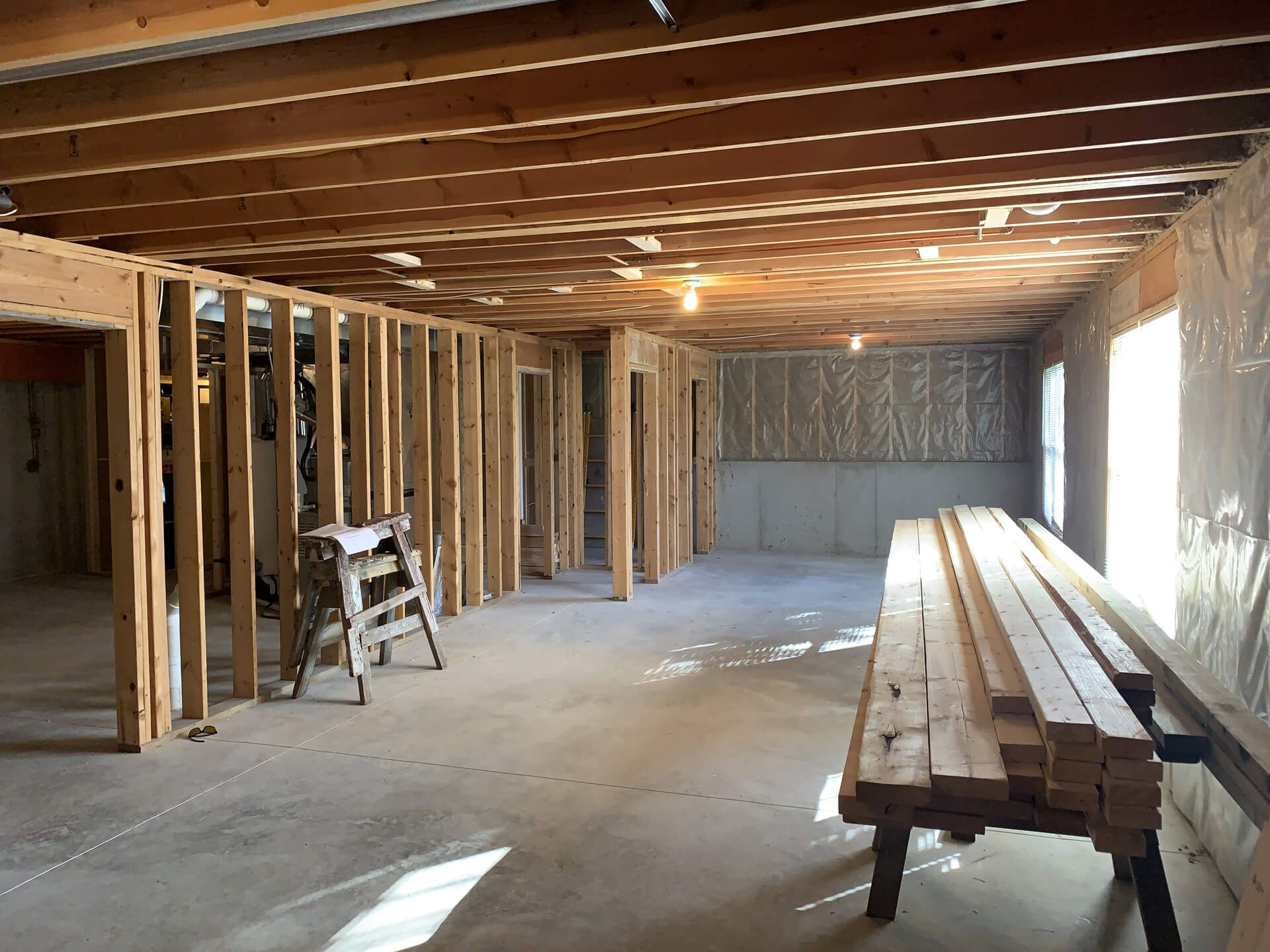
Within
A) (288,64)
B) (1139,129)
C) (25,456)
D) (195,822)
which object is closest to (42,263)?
(288,64)

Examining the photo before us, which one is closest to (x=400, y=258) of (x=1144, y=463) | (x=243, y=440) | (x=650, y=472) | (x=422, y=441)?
(x=243, y=440)

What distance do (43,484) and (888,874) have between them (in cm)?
1021

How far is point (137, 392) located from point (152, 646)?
4.18ft

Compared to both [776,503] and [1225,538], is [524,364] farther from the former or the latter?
[1225,538]

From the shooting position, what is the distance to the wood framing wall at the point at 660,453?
7.84m

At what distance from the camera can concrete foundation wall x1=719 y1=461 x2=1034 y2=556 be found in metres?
10.2

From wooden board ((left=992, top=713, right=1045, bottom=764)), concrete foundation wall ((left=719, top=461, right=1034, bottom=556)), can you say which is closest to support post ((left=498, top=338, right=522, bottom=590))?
concrete foundation wall ((left=719, top=461, right=1034, bottom=556))

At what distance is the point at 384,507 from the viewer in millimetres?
6059

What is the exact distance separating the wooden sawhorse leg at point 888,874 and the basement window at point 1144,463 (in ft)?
7.57

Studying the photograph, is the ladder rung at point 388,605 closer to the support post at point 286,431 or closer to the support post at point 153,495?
the support post at point 286,431

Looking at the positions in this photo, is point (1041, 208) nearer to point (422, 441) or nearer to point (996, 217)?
point (996, 217)

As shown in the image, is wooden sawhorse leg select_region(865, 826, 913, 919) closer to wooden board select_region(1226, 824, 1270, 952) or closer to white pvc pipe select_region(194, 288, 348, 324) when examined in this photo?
wooden board select_region(1226, 824, 1270, 952)

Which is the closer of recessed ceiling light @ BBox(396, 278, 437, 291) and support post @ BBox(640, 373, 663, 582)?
recessed ceiling light @ BBox(396, 278, 437, 291)

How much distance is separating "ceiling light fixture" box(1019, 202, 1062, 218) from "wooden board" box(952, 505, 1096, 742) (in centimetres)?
161
